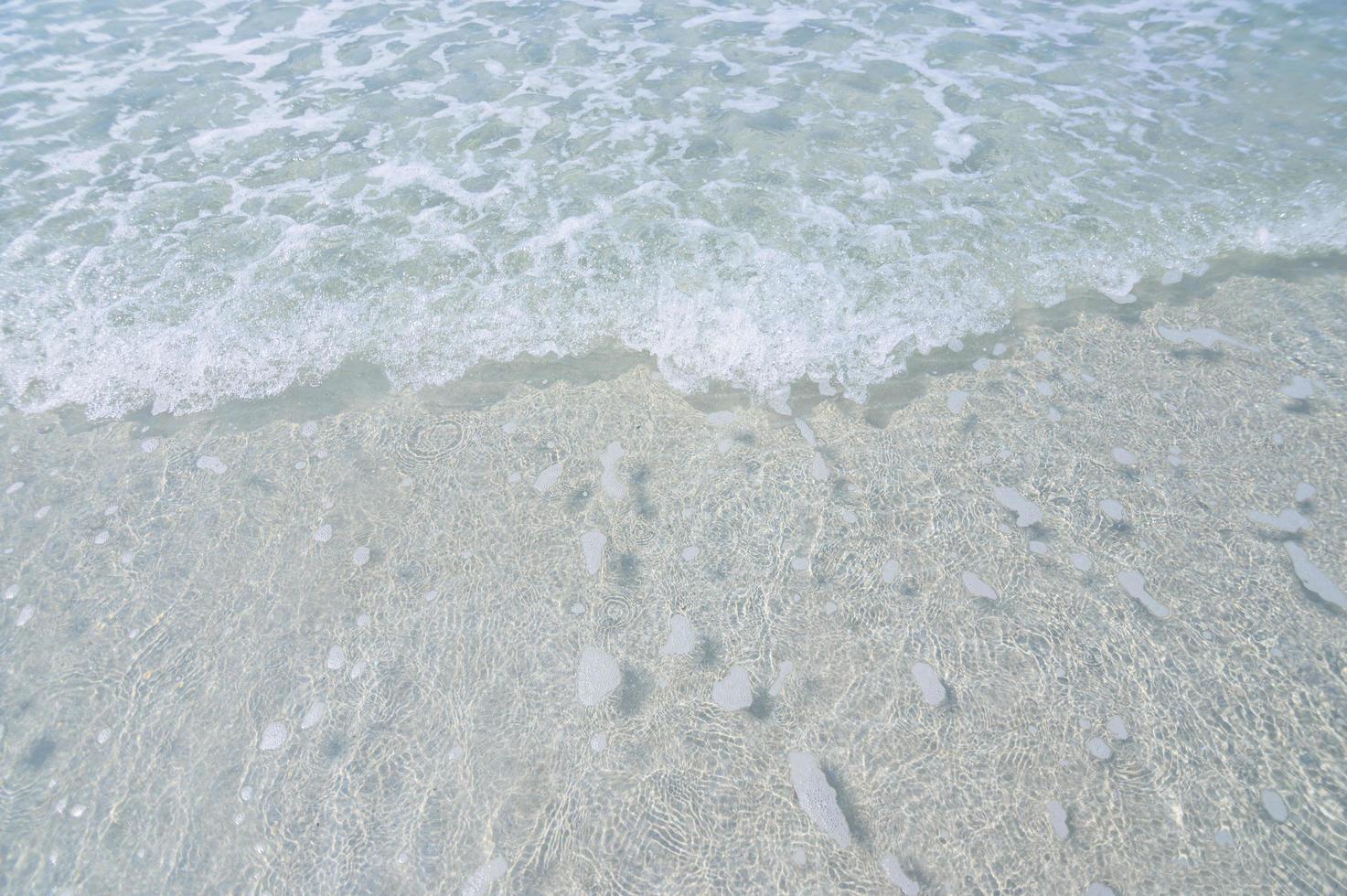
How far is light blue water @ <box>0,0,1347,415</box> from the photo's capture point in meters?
4.46

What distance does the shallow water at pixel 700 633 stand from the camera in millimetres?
2502

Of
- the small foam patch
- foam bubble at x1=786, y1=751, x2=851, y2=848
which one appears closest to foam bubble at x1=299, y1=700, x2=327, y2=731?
foam bubble at x1=786, y1=751, x2=851, y2=848

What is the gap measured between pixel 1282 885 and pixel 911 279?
11.4 feet

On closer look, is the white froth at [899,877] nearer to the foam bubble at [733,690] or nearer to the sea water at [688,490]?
the sea water at [688,490]

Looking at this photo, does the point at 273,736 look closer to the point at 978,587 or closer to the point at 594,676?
the point at 594,676

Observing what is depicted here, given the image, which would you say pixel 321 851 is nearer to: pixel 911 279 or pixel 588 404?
pixel 588 404

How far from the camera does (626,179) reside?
5641mm

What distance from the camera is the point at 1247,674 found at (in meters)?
2.78

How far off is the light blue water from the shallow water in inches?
20.5

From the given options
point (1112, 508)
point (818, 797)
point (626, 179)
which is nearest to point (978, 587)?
point (1112, 508)

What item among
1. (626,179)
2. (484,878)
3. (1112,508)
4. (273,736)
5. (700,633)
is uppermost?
(626,179)

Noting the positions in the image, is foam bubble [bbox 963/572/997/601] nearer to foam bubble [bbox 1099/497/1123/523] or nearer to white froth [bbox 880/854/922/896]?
foam bubble [bbox 1099/497/1123/523]

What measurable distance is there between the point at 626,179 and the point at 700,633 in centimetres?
398

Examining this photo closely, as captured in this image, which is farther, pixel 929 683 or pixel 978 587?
pixel 978 587
